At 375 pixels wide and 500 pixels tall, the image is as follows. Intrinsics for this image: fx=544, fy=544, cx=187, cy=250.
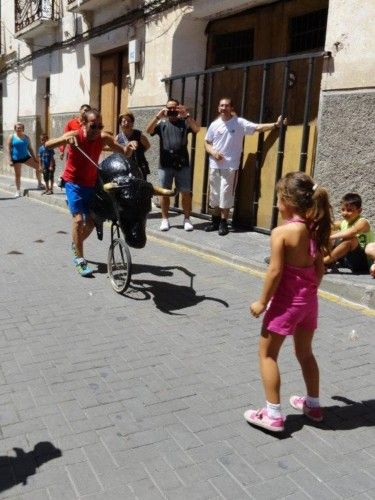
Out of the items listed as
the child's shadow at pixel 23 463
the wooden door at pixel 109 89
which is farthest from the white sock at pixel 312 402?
the wooden door at pixel 109 89

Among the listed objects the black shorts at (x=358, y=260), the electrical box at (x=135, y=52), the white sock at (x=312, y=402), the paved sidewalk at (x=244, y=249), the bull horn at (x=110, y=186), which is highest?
the electrical box at (x=135, y=52)

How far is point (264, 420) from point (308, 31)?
7231 millimetres

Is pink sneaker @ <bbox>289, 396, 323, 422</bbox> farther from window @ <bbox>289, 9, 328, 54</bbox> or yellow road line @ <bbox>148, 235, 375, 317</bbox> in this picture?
window @ <bbox>289, 9, 328, 54</bbox>

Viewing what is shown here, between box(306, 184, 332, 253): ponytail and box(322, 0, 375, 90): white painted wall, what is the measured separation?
4.37 m

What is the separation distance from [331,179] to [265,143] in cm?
157

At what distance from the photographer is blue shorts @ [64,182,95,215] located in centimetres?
629

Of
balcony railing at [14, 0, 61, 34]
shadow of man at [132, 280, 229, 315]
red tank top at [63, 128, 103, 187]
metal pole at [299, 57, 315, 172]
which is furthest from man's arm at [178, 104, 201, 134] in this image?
balcony railing at [14, 0, 61, 34]

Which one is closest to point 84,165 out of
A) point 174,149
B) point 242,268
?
point 242,268

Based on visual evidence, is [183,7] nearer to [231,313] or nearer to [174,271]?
[174,271]

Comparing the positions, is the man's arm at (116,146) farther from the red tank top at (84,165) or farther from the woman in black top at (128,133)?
the woman in black top at (128,133)

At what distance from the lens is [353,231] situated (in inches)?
230

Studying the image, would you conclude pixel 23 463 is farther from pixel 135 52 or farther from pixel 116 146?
pixel 135 52

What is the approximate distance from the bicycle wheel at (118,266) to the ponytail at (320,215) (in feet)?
9.30

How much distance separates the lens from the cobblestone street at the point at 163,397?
8.93 feet
